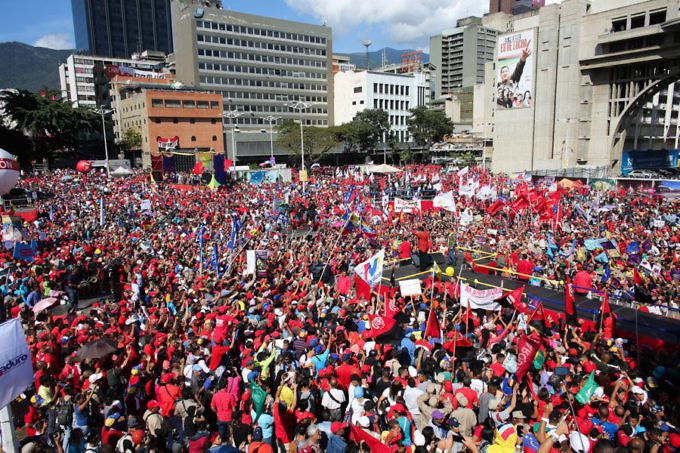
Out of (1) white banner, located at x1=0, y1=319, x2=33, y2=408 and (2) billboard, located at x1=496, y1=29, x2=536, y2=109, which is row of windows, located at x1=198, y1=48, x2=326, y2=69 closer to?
(2) billboard, located at x1=496, y1=29, x2=536, y2=109

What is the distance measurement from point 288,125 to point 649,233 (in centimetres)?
5727

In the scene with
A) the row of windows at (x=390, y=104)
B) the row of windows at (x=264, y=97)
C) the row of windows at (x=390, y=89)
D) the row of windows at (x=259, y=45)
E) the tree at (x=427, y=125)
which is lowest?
the tree at (x=427, y=125)

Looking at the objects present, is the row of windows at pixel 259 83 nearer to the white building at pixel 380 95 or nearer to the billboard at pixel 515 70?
the white building at pixel 380 95

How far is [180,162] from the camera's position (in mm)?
66125

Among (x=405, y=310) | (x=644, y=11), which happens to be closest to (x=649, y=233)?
(x=405, y=310)

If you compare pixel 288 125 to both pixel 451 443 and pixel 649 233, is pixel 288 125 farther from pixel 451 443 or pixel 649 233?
pixel 451 443

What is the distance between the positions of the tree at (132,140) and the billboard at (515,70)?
51037 millimetres

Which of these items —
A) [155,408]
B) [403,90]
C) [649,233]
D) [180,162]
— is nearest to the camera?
[155,408]

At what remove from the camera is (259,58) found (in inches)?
3258

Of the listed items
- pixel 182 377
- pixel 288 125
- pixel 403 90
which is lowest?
pixel 182 377

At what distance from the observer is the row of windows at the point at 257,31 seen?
77312mm

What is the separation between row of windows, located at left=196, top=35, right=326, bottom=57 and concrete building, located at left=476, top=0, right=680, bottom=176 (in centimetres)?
3563

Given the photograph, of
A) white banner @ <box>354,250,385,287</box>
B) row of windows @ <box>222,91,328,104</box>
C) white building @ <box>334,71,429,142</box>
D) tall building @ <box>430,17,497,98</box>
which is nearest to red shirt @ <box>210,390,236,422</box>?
white banner @ <box>354,250,385,287</box>

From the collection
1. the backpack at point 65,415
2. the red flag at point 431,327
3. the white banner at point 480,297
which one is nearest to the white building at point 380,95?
the white banner at point 480,297
